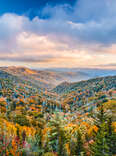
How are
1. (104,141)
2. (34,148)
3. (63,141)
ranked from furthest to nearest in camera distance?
(34,148) < (63,141) < (104,141)

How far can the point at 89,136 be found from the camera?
67.8 meters

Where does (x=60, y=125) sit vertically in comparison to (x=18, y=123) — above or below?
above

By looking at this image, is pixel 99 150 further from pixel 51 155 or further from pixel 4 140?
pixel 4 140

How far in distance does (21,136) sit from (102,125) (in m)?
50.0

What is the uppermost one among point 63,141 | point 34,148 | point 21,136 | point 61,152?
point 63,141

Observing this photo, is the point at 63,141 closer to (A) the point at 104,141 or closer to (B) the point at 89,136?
(A) the point at 104,141

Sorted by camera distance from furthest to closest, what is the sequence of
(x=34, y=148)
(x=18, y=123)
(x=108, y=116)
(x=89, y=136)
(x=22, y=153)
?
(x=18, y=123), (x=89, y=136), (x=22, y=153), (x=34, y=148), (x=108, y=116)

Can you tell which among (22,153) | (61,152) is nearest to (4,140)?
(22,153)

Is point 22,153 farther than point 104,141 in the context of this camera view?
Yes

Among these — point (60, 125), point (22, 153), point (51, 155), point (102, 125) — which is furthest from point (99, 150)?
point (22, 153)

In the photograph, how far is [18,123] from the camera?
96188 millimetres

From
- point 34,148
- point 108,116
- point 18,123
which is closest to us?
point 108,116

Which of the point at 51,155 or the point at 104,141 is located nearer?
the point at 104,141

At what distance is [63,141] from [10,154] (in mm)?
37030
